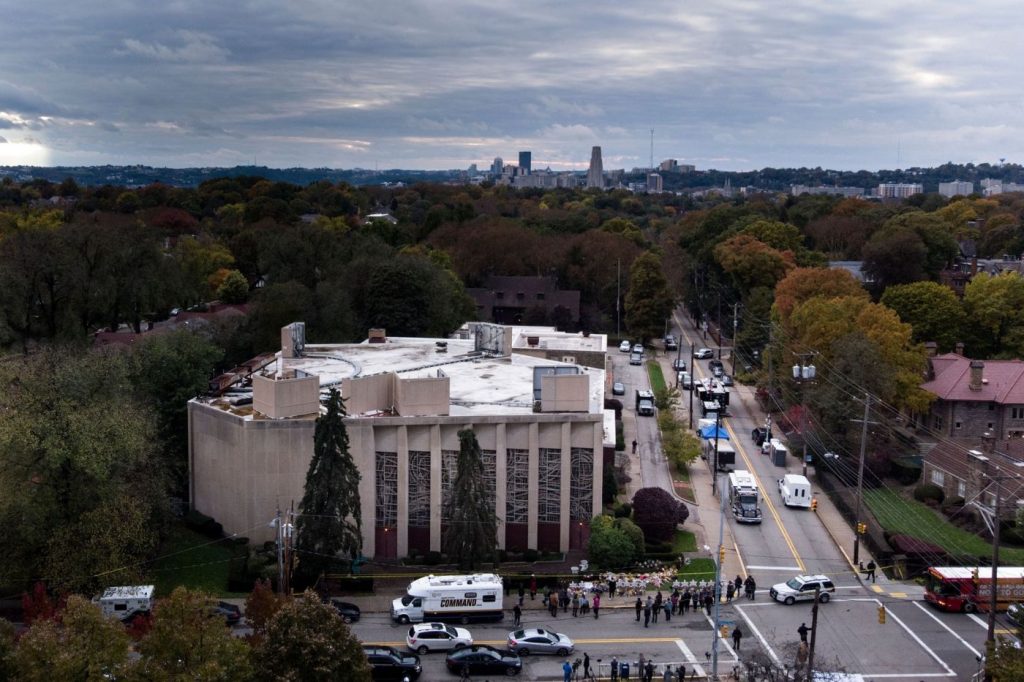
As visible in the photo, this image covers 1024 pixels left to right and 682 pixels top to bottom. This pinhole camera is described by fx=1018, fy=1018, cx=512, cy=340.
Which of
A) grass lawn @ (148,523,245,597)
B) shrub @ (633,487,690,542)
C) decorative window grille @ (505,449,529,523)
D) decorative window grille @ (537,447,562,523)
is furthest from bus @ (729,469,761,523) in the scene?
grass lawn @ (148,523,245,597)

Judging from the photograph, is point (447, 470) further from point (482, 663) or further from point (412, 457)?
point (482, 663)

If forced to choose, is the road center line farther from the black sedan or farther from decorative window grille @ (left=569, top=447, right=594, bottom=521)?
the black sedan

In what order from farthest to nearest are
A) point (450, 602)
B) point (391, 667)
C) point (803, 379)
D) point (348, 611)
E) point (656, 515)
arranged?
point (803, 379)
point (656, 515)
point (348, 611)
point (450, 602)
point (391, 667)

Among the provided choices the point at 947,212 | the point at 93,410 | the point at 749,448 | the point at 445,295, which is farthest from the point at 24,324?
the point at 947,212

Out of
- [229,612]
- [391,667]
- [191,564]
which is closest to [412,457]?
[191,564]

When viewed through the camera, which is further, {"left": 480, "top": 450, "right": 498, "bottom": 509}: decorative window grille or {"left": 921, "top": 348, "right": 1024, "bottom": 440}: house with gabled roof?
{"left": 921, "top": 348, "right": 1024, "bottom": 440}: house with gabled roof

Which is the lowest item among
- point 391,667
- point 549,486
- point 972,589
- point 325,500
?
point 391,667

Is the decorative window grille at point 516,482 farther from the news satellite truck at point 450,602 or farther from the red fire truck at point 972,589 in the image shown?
the red fire truck at point 972,589
